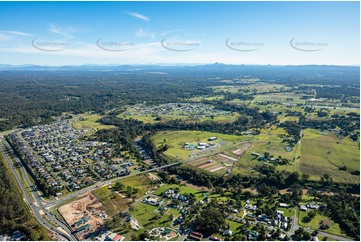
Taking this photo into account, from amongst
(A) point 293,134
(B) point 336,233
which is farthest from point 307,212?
(A) point 293,134

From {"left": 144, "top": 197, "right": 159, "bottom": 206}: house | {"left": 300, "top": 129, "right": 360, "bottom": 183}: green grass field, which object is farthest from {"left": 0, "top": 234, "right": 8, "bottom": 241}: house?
{"left": 300, "top": 129, "right": 360, "bottom": 183}: green grass field

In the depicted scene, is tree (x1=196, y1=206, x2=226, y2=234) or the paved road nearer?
tree (x1=196, y1=206, x2=226, y2=234)

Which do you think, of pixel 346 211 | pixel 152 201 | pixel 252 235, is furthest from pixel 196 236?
pixel 346 211

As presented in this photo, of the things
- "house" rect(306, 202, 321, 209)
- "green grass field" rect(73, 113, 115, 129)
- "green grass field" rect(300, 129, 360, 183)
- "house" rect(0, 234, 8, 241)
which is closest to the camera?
"house" rect(0, 234, 8, 241)

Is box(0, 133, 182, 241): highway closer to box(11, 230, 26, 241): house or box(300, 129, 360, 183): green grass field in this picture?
box(11, 230, 26, 241): house

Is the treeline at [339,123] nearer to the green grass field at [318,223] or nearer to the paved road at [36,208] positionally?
the green grass field at [318,223]

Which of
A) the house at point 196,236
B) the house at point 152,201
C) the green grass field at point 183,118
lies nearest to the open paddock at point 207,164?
the house at point 152,201

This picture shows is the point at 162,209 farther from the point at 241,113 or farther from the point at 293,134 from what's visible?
the point at 241,113
